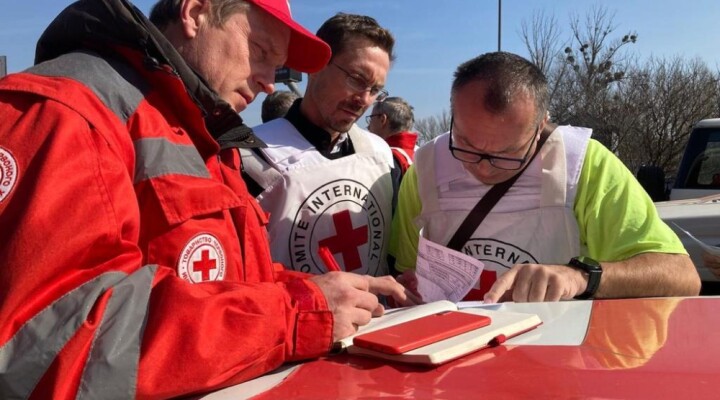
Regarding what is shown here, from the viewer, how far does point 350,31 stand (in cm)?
294

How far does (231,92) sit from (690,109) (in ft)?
67.6

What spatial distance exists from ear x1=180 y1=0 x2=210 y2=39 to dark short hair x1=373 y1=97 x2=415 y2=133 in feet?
10.1

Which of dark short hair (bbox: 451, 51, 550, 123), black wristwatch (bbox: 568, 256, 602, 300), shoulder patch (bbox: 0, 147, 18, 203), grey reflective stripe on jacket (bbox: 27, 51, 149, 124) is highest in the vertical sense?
dark short hair (bbox: 451, 51, 550, 123)

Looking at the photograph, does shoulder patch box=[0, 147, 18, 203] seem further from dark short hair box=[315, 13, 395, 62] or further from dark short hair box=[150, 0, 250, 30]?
dark short hair box=[315, 13, 395, 62]

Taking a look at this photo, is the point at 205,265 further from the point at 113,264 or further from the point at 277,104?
the point at 277,104

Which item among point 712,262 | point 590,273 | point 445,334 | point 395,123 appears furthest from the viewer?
point 712,262

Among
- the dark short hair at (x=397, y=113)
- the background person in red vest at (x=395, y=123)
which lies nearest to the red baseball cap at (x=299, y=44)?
the background person in red vest at (x=395, y=123)

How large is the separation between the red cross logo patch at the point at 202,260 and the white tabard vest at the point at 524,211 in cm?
122

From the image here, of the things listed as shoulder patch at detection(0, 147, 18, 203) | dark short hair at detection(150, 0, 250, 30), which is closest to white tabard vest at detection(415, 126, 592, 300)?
dark short hair at detection(150, 0, 250, 30)

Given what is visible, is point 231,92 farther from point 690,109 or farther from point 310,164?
point 690,109

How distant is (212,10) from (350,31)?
47.6 inches

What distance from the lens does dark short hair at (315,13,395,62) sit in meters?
2.93

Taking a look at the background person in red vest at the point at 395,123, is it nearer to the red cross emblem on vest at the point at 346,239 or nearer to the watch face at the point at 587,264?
the red cross emblem on vest at the point at 346,239

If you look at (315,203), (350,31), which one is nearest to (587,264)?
(315,203)
